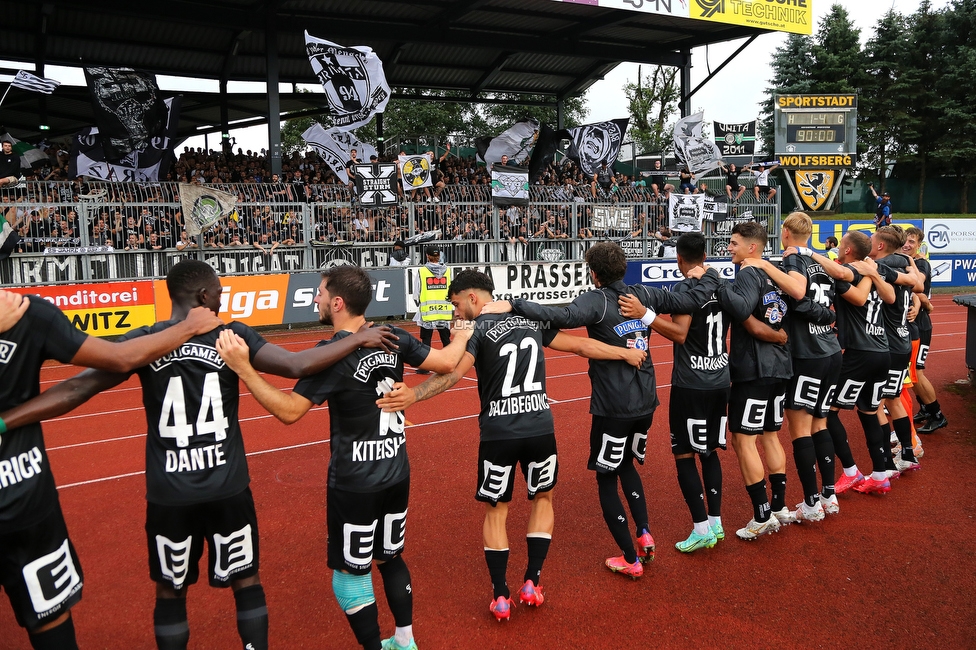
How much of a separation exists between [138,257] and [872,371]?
45.9 ft

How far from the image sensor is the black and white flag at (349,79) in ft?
Answer: 52.5

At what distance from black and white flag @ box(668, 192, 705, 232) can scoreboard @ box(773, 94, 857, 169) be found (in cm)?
1123

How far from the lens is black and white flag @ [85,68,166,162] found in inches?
630

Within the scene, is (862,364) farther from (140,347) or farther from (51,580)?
(51,580)

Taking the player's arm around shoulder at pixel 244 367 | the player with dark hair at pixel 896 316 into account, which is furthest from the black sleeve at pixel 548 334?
the player with dark hair at pixel 896 316

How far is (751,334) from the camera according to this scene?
17.9 ft

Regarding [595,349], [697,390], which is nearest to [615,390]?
[595,349]

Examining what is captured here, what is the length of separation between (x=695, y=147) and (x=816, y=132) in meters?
12.1

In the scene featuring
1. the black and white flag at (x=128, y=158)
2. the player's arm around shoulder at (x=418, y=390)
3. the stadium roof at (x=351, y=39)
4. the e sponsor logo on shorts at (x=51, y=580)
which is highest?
the stadium roof at (x=351, y=39)

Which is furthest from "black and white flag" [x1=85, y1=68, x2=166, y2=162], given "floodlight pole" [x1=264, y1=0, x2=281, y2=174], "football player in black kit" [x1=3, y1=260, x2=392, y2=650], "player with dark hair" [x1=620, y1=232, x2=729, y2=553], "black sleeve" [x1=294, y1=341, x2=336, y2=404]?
"black sleeve" [x1=294, y1=341, x2=336, y2=404]

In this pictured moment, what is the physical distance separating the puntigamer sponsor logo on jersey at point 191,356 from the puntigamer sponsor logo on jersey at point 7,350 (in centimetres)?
53

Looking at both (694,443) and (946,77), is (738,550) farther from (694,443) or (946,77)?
(946,77)

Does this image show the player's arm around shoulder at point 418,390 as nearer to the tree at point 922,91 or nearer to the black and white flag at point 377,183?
the black and white flag at point 377,183

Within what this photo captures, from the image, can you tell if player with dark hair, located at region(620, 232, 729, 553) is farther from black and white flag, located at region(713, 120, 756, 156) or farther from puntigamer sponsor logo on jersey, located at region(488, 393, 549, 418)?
black and white flag, located at region(713, 120, 756, 156)
